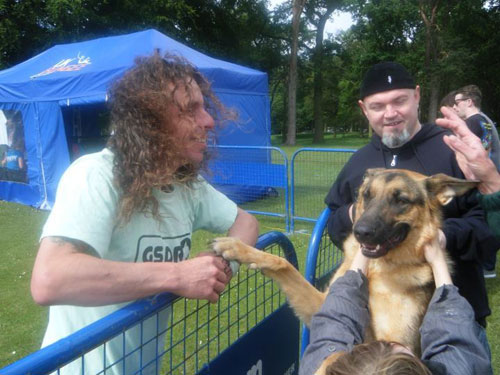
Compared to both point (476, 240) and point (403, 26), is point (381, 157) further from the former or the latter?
point (403, 26)

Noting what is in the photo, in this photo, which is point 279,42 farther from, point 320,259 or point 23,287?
point 320,259

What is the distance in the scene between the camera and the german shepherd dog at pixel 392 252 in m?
2.17

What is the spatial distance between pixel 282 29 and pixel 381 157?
3974 centimetres

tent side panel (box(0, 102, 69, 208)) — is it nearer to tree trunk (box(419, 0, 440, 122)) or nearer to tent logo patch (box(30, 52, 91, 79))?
tent logo patch (box(30, 52, 91, 79))

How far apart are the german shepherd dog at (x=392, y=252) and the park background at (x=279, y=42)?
211 cm

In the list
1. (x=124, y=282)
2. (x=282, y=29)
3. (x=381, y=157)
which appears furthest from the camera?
(x=282, y=29)

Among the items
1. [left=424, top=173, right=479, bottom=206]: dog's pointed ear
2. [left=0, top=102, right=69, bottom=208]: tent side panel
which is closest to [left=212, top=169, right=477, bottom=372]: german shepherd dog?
[left=424, top=173, right=479, bottom=206]: dog's pointed ear

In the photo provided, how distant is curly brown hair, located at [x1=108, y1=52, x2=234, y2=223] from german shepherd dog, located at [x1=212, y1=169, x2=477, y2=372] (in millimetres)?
555

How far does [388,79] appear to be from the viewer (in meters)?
2.50

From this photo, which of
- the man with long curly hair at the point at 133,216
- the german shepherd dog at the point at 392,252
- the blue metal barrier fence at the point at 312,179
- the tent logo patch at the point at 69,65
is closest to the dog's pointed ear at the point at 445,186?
the german shepherd dog at the point at 392,252

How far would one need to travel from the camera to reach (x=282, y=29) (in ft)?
129

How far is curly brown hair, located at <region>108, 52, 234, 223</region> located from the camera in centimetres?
157

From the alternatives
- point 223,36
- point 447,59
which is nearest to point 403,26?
point 447,59

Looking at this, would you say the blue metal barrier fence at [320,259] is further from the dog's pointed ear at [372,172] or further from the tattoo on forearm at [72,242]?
the tattoo on forearm at [72,242]
